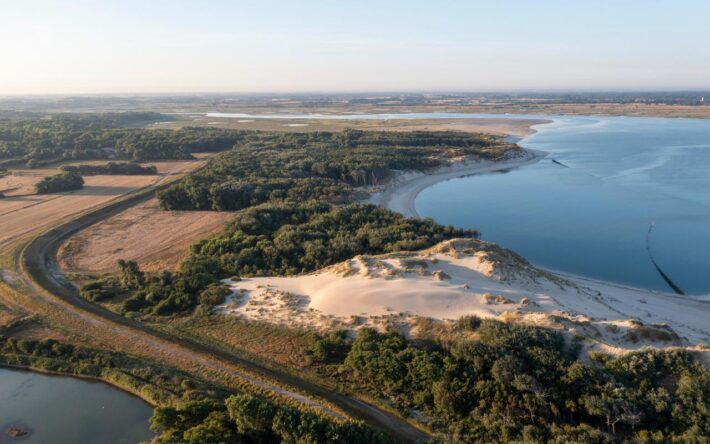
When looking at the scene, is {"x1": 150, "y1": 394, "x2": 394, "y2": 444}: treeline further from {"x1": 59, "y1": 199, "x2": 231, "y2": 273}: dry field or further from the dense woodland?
{"x1": 59, "y1": 199, "x2": 231, "y2": 273}: dry field

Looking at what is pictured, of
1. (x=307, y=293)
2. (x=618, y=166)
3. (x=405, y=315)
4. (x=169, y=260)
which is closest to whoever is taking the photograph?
(x=405, y=315)

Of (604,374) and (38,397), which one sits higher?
(604,374)

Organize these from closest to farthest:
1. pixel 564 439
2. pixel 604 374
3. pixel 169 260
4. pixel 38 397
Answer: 1. pixel 564 439
2. pixel 604 374
3. pixel 38 397
4. pixel 169 260

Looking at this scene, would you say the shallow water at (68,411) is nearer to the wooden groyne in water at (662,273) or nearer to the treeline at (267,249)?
the treeline at (267,249)

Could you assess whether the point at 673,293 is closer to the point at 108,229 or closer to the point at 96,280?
the point at 96,280

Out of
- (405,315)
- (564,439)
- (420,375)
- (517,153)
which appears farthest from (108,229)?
(517,153)

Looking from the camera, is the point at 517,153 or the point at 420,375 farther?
the point at 517,153
